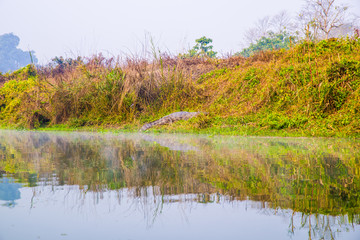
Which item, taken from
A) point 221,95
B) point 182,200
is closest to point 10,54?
point 221,95

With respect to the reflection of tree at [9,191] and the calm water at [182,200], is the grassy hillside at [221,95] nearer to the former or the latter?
the calm water at [182,200]

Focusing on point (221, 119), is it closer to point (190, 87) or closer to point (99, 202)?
point (190, 87)

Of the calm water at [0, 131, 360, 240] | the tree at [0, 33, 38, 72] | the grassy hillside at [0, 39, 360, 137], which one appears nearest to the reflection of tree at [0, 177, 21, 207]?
the calm water at [0, 131, 360, 240]

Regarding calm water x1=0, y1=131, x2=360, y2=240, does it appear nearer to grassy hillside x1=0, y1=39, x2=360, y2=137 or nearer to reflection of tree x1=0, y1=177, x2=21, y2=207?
reflection of tree x1=0, y1=177, x2=21, y2=207

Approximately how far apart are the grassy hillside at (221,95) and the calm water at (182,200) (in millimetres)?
5947

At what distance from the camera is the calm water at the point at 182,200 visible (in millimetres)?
2109

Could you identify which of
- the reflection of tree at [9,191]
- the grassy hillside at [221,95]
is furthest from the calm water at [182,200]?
the grassy hillside at [221,95]

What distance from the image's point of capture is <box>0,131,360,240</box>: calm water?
211cm

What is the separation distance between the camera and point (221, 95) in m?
14.4

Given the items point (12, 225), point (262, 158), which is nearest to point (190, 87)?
point (262, 158)

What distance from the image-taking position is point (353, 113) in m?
10.0

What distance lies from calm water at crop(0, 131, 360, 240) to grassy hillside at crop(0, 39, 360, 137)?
5.95 m

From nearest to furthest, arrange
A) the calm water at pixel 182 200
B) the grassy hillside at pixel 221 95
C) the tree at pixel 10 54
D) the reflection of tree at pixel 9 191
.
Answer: the calm water at pixel 182 200
the reflection of tree at pixel 9 191
the grassy hillside at pixel 221 95
the tree at pixel 10 54

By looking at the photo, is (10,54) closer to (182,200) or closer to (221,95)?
(221,95)
